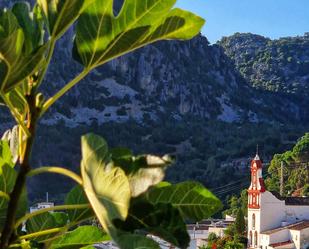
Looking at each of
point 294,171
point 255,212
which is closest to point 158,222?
point 255,212

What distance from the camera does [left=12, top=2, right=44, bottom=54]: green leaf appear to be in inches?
29.8

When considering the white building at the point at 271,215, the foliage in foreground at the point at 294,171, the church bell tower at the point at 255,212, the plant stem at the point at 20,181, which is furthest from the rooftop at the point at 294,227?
the plant stem at the point at 20,181

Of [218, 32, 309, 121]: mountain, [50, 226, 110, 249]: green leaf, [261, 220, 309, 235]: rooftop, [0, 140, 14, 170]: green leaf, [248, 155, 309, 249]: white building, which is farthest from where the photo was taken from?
[218, 32, 309, 121]: mountain

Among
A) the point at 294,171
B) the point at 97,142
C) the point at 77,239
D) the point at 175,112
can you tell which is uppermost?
the point at 175,112

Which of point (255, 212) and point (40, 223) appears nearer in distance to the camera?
point (40, 223)

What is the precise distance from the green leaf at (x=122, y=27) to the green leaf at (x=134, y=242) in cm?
21

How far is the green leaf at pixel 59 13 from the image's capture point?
69 centimetres

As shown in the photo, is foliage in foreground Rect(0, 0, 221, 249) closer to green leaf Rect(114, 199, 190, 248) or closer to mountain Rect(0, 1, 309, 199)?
green leaf Rect(114, 199, 190, 248)

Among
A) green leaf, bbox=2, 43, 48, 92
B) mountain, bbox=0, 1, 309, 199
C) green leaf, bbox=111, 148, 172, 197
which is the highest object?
mountain, bbox=0, 1, 309, 199

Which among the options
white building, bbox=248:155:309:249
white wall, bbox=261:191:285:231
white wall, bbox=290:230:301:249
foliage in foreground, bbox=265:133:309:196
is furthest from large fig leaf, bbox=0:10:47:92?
foliage in foreground, bbox=265:133:309:196

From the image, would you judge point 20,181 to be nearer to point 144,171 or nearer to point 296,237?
point 144,171

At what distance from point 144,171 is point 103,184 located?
50 mm

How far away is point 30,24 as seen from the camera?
0.78m

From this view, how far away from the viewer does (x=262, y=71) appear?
7425cm
